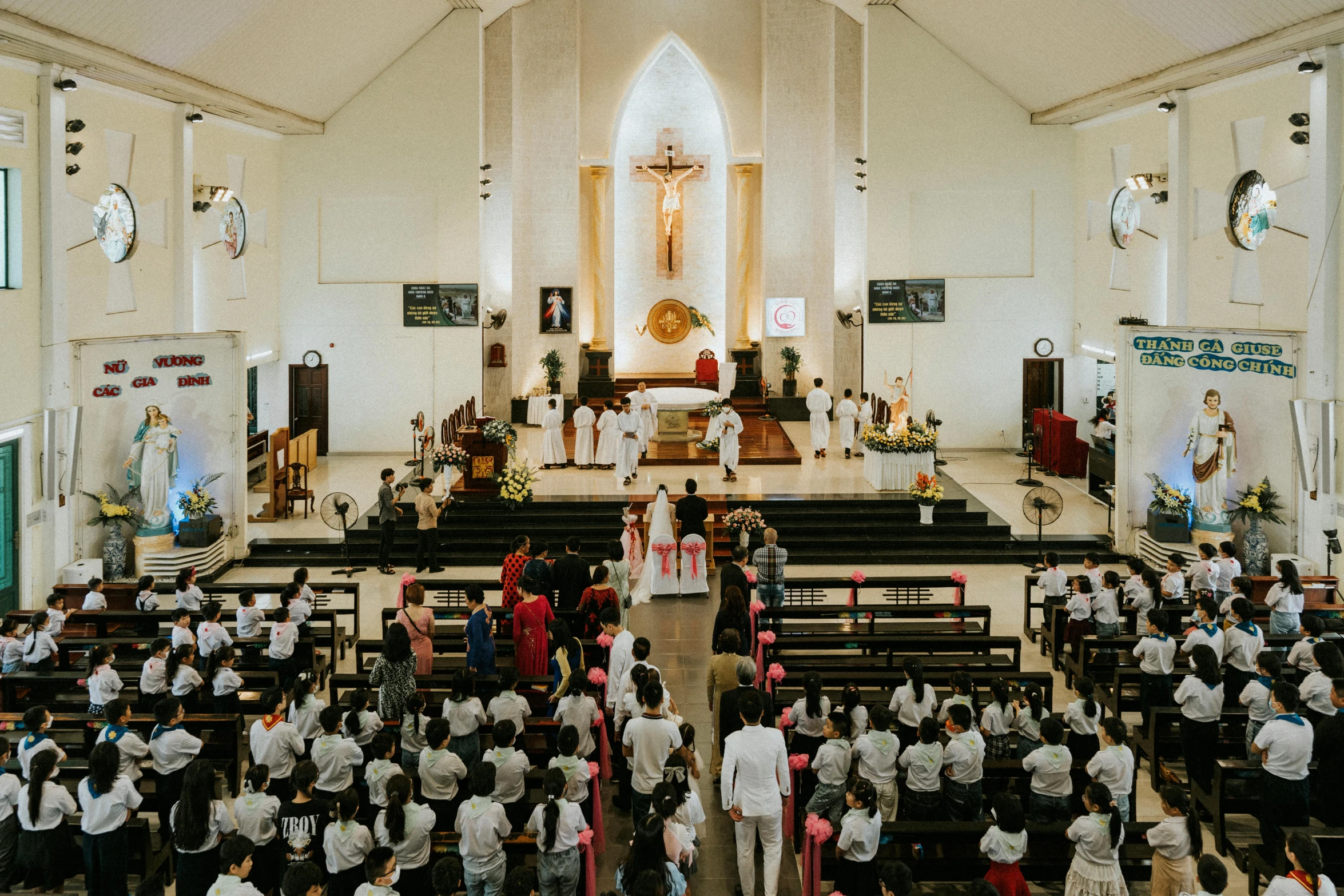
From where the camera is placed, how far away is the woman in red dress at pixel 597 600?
33.0ft

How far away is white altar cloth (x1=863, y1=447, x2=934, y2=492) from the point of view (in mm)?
17078

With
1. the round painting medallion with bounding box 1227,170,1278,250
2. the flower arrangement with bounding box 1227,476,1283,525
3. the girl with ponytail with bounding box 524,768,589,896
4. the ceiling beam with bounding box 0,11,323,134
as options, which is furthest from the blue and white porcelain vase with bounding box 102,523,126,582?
the round painting medallion with bounding box 1227,170,1278,250

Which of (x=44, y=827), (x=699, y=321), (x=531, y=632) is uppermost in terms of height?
(x=699, y=321)

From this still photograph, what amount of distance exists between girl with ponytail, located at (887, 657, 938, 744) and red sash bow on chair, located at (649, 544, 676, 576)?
6.07m

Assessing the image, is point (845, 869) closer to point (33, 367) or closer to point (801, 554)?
point (801, 554)

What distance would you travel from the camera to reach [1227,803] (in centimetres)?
827

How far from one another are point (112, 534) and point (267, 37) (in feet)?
22.9

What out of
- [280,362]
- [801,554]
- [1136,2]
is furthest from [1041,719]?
[280,362]

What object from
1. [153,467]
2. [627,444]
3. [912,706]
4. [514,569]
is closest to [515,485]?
[627,444]

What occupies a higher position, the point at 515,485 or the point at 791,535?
the point at 515,485

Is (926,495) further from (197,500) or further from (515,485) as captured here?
(197,500)

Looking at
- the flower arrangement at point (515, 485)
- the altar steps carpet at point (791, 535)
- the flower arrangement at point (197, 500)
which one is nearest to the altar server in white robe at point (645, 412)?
the altar steps carpet at point (791, 535)

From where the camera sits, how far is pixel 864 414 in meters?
20.0

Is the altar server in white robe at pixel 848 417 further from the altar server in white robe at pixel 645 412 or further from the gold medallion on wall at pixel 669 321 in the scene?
the gold medallion on wall at pixel 669 321
